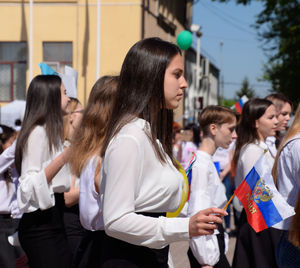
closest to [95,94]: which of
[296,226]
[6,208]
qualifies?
[296,226]

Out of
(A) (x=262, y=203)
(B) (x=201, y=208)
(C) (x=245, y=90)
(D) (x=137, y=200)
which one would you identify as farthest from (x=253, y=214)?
(C) (x=245, y=90)

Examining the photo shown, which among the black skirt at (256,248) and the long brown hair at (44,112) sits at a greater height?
the long brown hair at (44,112)

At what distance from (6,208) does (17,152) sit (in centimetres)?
116

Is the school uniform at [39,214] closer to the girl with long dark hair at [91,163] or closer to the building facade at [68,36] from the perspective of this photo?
the girl with long dark hair at [91,163]

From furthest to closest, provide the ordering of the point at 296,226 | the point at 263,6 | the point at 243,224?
the point at 263,6
the point at 243,224
the point at 296,226

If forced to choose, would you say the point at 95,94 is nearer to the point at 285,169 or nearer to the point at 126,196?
the point at 285,169

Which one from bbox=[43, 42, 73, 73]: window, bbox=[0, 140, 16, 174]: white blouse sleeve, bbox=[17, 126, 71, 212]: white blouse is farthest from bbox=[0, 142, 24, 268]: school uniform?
bbox=[43, 42, 73, 73]: window

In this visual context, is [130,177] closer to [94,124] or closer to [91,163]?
[91,163]

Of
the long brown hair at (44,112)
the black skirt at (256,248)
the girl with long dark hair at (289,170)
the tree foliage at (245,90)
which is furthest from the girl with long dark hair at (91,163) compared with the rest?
the tree foliage at (245,90)

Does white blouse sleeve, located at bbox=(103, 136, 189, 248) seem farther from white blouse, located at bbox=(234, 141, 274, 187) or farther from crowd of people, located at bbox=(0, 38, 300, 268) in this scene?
white blouse, located at bbox=(234, 141, 274, 187)

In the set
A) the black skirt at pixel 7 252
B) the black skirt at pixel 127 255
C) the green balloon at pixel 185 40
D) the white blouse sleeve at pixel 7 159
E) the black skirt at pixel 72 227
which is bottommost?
the black skirt at pixel 7 252

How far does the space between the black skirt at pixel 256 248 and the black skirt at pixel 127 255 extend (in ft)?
6.50

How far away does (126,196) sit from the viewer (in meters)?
2.44

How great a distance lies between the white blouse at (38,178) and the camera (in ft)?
13.6
